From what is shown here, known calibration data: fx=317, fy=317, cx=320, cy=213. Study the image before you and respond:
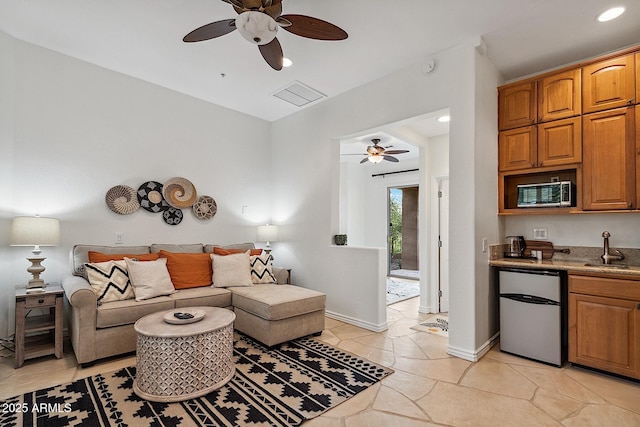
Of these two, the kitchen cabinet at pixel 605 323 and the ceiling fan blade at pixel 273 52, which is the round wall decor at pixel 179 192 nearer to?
the ceiling fan blade at pixel 273 52

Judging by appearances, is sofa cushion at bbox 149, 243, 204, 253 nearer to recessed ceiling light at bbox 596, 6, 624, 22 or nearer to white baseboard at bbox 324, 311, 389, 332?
white baseboard at bbox 324, 311, 389, 332

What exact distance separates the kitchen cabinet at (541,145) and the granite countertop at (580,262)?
93cm

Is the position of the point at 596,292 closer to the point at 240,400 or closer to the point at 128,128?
the point at 240,400

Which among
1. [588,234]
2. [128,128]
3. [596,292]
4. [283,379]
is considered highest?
[128,128]

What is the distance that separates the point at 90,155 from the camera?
3.60m

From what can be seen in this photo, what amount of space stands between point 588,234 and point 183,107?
5.04 metres

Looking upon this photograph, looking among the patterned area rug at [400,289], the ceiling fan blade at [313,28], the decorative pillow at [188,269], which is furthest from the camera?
the patterned area rug at [400,289]

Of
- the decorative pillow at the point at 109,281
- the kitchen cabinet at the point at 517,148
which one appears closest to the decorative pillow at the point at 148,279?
the decorative pillow at the point at 109,281

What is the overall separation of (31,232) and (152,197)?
4.35 feet

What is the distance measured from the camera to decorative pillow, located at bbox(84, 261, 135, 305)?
2955 mm

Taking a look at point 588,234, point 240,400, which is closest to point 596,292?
point 588,234

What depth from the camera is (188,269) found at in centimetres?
371

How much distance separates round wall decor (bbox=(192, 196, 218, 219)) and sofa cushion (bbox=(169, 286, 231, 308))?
1165 millimetres

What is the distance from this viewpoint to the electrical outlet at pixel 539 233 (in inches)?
137
